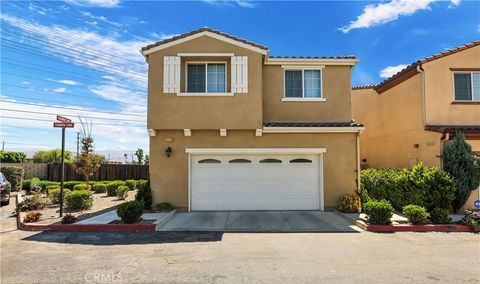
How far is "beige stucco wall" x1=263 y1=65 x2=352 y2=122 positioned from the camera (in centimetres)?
1355

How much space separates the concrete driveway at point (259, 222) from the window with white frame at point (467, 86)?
778cm

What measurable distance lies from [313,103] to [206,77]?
453 centimetres

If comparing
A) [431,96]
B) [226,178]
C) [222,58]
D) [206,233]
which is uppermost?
[222,58]

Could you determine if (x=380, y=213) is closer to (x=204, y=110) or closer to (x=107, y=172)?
(x=204, y=110)

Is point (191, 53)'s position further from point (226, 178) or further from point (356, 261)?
point (356, 261)

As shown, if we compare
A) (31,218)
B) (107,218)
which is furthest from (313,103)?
(31,218)

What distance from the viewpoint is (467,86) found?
14.0 metres

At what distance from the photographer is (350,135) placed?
1301 cm

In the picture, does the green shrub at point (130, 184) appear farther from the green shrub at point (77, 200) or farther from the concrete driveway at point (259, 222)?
the concrete driveway at point (259, 222)

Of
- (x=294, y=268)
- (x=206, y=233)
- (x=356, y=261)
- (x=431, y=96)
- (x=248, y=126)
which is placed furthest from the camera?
(x=431, y=96)

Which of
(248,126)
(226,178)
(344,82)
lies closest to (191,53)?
(248,126)

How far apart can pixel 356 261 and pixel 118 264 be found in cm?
490

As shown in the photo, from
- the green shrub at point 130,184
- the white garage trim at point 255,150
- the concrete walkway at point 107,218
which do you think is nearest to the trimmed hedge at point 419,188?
the white garage trim at point 255,150

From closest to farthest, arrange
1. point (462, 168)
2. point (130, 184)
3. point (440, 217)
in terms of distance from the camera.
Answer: point (440, 217)
point (462, 168)
point (130, 184)
